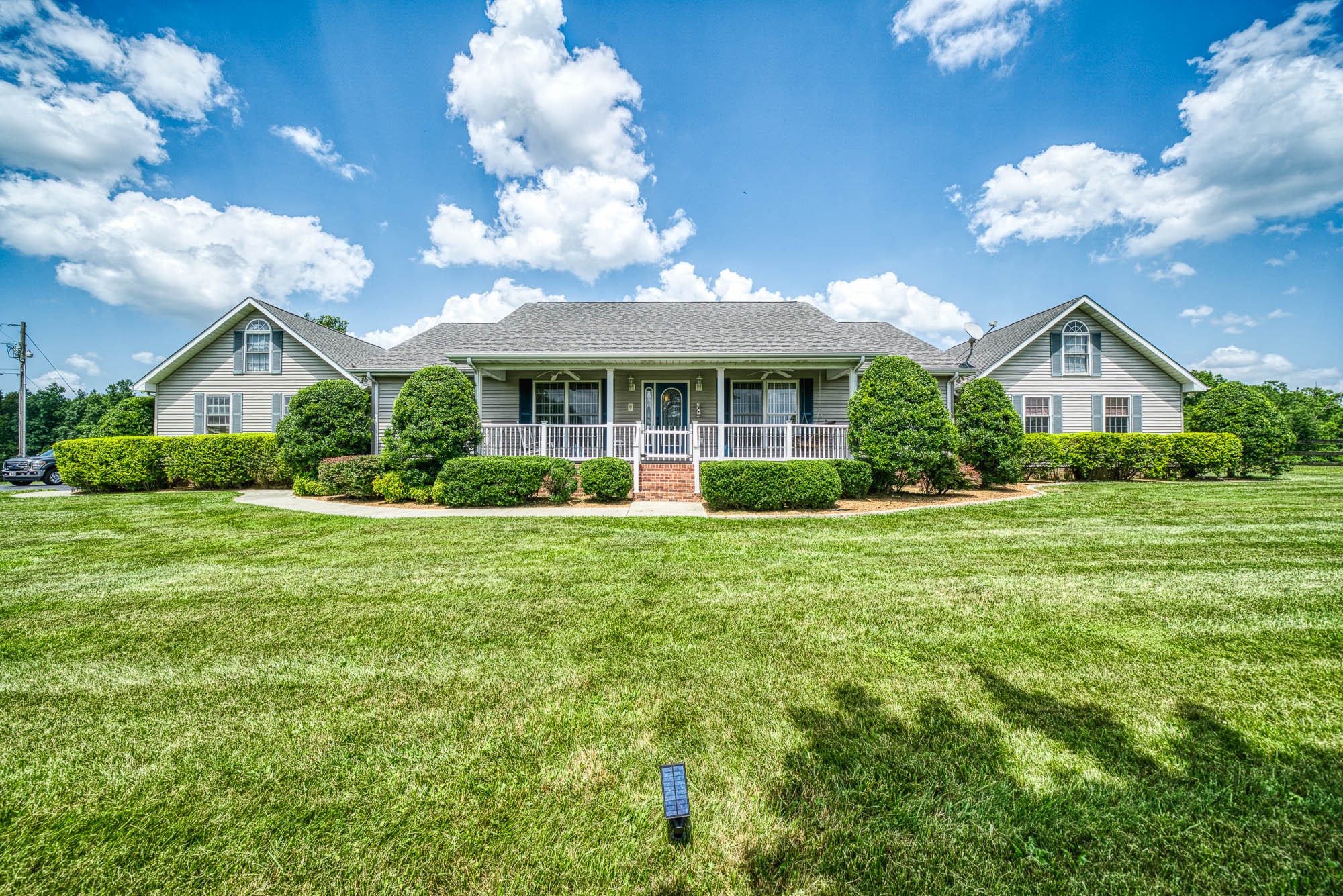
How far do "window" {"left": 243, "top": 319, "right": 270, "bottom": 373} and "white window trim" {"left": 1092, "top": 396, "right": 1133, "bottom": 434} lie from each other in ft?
95.1

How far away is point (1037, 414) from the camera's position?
54.9 feet

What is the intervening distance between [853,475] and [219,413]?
2030 centimetres

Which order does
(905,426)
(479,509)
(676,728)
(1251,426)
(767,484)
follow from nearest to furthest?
(676,728)
(767,484)
(479,509)
(905,426)
(1251,426)

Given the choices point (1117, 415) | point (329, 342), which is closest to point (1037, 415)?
point (1117, 415)

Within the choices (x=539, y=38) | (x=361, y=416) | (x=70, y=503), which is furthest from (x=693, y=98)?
(x=70, y=503)

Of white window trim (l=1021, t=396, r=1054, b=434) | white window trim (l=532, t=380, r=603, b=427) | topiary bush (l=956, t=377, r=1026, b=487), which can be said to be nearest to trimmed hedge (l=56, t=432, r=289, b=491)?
white window trim (l=532, t=380, r=603, b=427)

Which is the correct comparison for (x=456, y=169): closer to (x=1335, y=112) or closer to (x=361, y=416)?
(x=361, y=416)

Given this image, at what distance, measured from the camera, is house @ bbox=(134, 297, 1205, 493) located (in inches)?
500

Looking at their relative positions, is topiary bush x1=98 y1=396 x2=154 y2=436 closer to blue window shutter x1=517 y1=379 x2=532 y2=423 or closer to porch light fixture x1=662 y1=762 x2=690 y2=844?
blue window shutter x1=517 y1=379 x2=532 y2=423

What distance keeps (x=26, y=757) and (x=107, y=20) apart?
1590 centimetres


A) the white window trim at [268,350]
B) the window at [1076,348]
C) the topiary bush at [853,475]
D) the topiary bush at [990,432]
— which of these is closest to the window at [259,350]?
the white window trim at [268,350]

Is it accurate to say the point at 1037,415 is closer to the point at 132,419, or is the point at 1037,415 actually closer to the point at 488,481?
the point at 488,481

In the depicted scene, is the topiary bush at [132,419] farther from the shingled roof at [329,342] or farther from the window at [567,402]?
the window at [567,402]

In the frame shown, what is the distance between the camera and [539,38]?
11.1 metres
